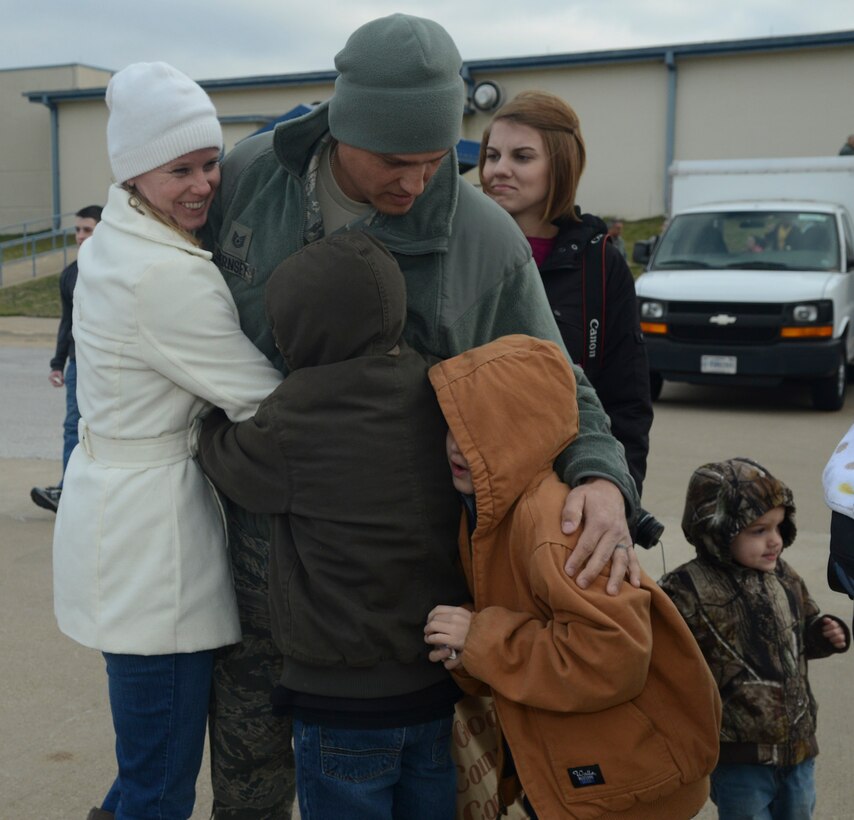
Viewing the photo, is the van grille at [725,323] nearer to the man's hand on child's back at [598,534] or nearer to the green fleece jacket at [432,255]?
the green fleece jacket at [432,255]

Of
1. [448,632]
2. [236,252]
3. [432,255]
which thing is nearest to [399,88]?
[432,255]

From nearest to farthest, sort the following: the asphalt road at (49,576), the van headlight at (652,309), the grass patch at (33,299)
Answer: the asphalt road at (49,576) → the van headlight at (652,309) → the grass patch at (33,299)

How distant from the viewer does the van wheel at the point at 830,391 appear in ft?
34.2

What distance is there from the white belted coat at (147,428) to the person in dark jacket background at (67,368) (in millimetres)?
3741

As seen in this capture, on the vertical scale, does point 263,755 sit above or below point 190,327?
A: below

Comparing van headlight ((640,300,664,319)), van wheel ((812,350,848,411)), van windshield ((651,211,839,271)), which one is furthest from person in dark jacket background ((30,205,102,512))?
van wheel ((812,350,848,411))

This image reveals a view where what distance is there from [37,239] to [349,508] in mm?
29045

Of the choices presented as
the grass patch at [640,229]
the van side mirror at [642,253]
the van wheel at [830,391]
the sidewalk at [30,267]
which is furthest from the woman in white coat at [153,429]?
the sidewalk at [30,267]

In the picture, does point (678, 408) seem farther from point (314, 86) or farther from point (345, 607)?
point (314, 86)

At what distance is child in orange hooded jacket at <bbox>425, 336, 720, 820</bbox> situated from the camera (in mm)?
1980

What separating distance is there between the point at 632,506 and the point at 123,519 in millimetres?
1004

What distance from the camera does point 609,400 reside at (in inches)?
129

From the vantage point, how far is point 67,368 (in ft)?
24.3

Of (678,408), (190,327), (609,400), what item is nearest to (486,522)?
(190,327)
